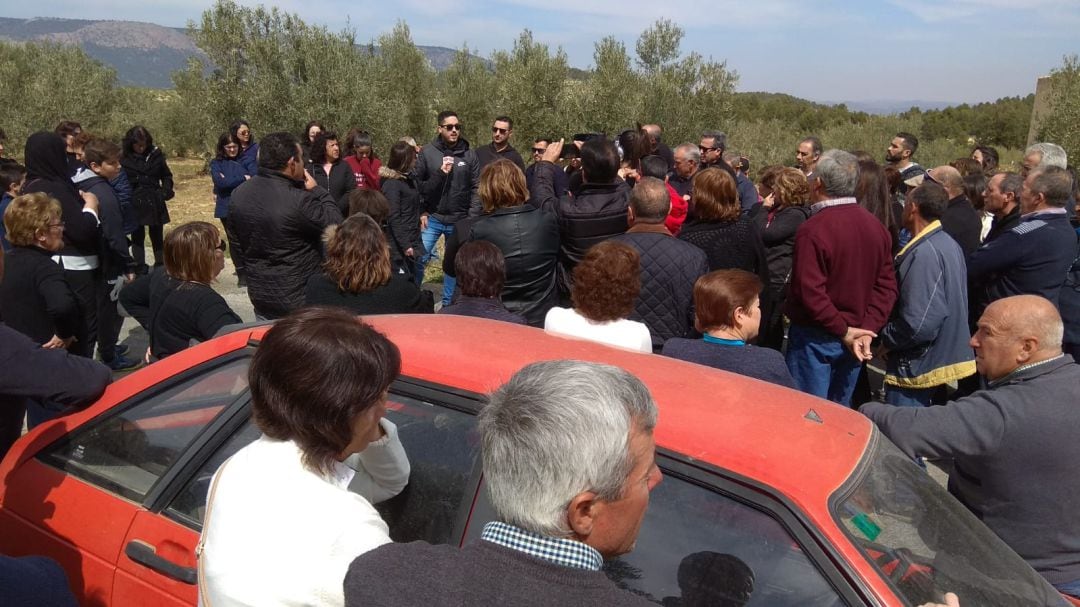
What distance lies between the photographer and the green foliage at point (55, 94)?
83.1 ft

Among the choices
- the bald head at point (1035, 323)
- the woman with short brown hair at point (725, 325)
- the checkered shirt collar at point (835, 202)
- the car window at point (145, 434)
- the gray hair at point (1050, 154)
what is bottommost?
the car window at point (145, 434)

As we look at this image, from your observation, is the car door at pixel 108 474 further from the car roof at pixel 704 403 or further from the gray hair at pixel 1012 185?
the gray hair at pixel 1012 185

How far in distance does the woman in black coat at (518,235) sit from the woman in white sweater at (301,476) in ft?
8.95

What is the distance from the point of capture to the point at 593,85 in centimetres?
2441

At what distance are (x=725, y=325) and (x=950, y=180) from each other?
369cm

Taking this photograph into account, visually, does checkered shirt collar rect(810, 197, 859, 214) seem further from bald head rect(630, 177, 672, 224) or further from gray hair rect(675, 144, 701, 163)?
gray hair rect(675, 144, 701, 163)

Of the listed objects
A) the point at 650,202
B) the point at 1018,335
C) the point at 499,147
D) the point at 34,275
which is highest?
the point at 499,147

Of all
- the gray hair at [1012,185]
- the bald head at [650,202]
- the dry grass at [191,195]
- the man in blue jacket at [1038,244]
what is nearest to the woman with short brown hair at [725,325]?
the bald head at [650,202]

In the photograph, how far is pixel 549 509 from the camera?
130 cm

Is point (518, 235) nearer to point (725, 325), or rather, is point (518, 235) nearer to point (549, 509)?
point (725, 325)

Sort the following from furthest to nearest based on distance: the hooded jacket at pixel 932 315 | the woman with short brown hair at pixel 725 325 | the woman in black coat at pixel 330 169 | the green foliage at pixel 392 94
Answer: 1. the green foliage at pixel 392 94
2. the woman in black coat at pixel 330 169
3. the hooded jacket at pixel 932 315
4. the woman with short brown hair at pixel 725 325

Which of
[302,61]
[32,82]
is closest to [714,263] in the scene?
[302,61]

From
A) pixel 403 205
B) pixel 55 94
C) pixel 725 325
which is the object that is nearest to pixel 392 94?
pixel 55 94

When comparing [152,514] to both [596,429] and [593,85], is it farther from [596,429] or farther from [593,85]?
[593,85]
